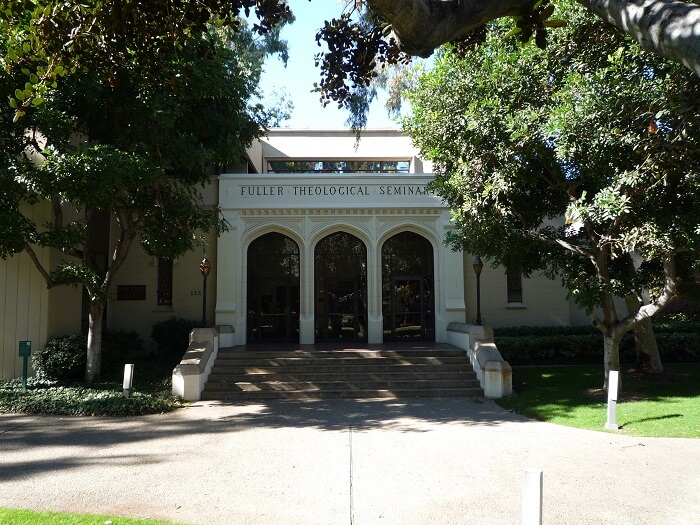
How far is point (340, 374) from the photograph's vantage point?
46.6 feet

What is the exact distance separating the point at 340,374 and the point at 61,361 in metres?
7.18

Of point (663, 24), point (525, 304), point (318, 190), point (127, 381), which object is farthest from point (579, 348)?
point (663, 24)

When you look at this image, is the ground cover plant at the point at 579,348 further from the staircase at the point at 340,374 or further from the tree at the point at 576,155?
the tree at the point at 576,155

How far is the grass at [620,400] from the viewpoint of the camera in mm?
9914

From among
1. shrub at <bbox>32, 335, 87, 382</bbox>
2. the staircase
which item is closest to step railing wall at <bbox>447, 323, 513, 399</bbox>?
the staircase

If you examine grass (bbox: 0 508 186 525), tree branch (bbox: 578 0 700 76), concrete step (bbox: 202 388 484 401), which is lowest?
concrete step (bbox: 202 388 484 401)

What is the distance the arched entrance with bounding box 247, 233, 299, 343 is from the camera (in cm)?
1953

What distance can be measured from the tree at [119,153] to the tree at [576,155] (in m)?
5.21

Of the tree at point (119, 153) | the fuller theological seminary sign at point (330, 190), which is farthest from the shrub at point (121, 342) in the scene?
the fuller theological seminary sign at point (330, 190)

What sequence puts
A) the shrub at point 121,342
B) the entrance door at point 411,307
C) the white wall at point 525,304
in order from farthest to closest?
the white wall at point 525,304
the entrance door at point 411,307
the shrub at point 121,342

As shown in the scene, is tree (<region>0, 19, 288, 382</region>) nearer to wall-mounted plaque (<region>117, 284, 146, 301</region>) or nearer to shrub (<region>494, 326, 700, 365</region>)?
wall-mounted plaque (<region>117, 284, 146, 301</region>)

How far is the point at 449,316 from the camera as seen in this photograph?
18.6 m

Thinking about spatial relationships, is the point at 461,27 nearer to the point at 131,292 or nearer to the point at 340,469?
the point at 340,469

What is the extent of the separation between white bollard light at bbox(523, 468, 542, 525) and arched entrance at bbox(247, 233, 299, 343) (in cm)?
1589
